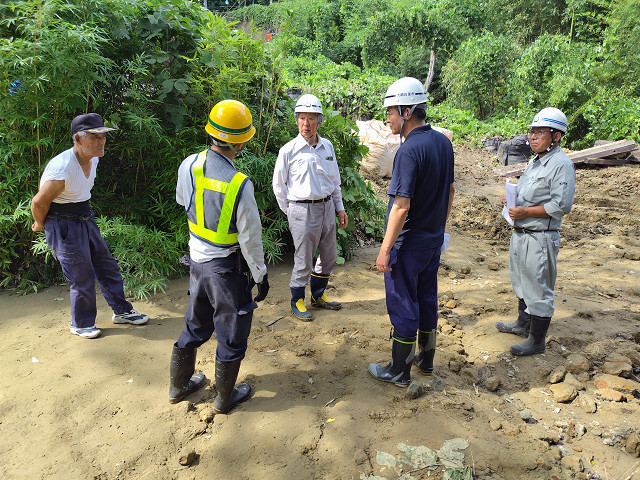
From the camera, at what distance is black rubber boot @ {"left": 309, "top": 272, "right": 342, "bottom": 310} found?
4.39 metres

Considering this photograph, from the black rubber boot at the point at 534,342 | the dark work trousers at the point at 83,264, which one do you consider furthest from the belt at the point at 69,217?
the black rubber boot at the point at 534,342

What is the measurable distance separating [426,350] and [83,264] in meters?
2.72

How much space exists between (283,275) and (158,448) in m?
2.77

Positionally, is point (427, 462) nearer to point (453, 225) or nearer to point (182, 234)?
point (182, 234)

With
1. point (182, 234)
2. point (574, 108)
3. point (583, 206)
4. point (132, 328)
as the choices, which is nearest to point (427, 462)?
point (132, 328)

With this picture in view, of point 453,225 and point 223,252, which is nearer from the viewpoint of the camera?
point 223,252

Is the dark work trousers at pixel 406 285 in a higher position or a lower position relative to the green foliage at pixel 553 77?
lower

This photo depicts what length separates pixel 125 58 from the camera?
4887mm

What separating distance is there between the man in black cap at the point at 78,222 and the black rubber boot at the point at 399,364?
232 centimetres

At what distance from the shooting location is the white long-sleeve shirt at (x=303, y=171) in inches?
157

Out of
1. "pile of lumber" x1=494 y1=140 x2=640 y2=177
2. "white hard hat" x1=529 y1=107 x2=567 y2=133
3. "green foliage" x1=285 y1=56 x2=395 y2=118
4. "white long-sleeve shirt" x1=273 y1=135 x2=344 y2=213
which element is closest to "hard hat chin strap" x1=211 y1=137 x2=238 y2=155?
"white long-sleeve shirt" x1=273 y1=135 x2=344 y2=213

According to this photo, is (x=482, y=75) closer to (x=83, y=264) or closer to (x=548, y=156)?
(x=548, y=156)

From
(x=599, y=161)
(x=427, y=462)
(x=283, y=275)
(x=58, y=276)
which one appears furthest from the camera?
(x=599, y=161)

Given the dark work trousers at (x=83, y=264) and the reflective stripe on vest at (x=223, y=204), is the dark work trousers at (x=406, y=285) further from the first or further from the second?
the dark work trousers at (x=83, y=264)
